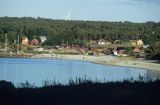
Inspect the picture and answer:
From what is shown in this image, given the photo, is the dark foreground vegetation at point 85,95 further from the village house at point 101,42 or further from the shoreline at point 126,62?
the village house at point 101,42

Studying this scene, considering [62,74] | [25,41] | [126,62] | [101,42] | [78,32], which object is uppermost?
[78,32]

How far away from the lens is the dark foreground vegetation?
9797 mm

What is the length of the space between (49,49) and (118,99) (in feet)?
339

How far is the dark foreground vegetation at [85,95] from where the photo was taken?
980cm

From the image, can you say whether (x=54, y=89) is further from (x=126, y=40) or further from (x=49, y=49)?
(x=126, y=40)

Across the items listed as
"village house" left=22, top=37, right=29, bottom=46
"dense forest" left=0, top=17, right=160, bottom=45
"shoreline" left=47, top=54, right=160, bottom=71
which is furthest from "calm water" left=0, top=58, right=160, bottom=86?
"village house" left=22, top=37, right=29, bottom=46

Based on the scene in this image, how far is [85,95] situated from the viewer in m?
10.9

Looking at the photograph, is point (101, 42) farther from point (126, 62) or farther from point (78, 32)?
point (126, 62)

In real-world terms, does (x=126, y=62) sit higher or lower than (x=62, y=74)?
lower

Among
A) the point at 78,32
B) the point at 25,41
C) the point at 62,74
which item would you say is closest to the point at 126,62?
the point at 62,74

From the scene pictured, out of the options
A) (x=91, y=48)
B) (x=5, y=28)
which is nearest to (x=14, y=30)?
(x=5, y=28)

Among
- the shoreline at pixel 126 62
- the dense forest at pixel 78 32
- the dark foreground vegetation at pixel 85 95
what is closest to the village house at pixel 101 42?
the dense forest at pixel 78 32

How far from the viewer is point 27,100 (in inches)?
393

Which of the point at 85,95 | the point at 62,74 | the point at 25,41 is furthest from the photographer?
the point at 25,41
